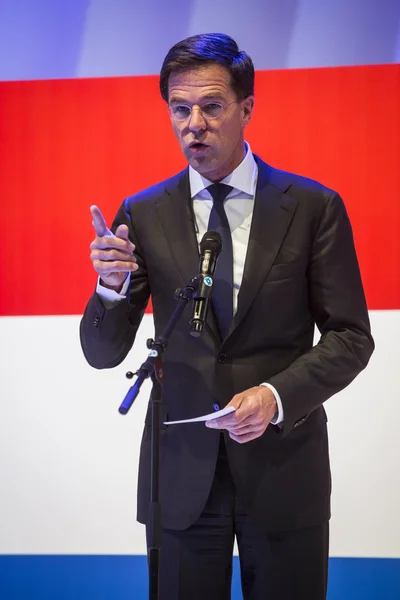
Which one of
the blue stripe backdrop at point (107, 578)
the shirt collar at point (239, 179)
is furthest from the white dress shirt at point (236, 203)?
the blue stripe backdrop at point (107, 578)

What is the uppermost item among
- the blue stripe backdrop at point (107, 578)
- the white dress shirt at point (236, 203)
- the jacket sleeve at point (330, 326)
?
the white dress shirt at point (236, 203)

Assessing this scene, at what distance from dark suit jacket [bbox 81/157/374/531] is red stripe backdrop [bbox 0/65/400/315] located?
3.56ft

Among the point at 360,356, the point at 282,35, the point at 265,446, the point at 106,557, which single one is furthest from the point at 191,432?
the point at 282,35

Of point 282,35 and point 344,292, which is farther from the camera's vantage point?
point 282,35

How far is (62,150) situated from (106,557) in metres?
1.65

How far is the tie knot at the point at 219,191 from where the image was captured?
1.93 m

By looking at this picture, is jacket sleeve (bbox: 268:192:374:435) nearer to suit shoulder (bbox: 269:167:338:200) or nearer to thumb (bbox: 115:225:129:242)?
suit shoulder (bbox: 269:167:338:200)

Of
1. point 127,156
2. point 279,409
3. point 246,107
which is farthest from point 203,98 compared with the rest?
point 127,156

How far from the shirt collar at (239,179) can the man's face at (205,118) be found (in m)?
0.03

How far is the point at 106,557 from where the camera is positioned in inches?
122

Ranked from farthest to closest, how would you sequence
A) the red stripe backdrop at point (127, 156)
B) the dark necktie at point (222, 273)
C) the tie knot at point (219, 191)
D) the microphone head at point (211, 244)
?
the red stripe backdrop at point (127, 156) < the tie knot at point (219, 191) < the dark necktie at point (222, 273) < the microphone head at point (211, 244)

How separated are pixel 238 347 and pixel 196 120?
0.56 m

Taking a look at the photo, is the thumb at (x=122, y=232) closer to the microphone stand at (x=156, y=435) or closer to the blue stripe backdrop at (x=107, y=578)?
the microphone stand at (x=156, y=435)

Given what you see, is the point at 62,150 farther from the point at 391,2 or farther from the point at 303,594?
the point at 303,594
